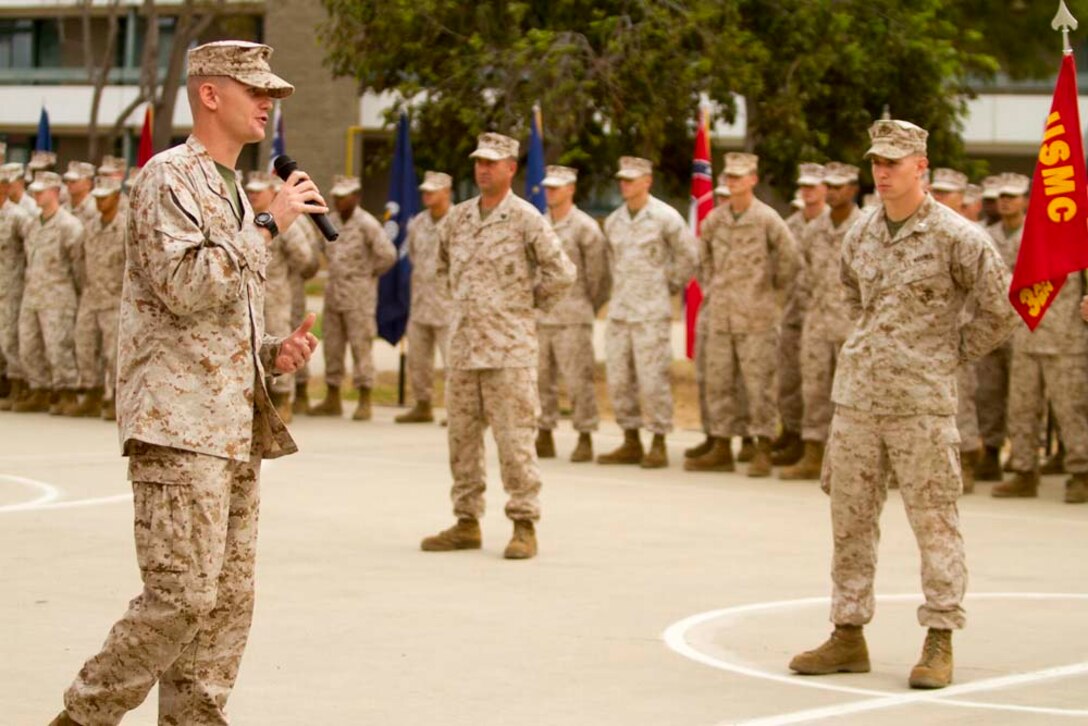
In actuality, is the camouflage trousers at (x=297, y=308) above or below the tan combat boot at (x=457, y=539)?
above

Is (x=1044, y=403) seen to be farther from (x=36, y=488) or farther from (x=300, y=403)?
(x=300, y=403)

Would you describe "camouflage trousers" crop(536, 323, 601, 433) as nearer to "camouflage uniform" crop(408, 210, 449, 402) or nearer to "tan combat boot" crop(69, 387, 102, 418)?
"camouflage uniform" crop(408, 210, 449, 402)

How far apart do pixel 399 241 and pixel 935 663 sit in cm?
1341

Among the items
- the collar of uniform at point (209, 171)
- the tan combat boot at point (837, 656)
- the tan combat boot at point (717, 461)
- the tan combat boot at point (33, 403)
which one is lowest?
the tan combat boot at point (33, 403)

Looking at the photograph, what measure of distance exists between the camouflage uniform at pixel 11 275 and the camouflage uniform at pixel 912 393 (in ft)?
43.2

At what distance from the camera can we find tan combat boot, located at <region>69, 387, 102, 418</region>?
19344 mm

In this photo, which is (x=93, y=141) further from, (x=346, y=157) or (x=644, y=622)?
(x=644, y=622)

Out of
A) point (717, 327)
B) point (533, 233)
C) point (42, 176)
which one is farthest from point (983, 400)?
point (42, 176)

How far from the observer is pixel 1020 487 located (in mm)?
14516

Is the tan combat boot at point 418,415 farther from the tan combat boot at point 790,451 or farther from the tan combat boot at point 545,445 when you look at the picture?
the tan combat boot at point 790,451

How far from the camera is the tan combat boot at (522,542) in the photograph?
36.5 ft

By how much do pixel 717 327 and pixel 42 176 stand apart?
731cm

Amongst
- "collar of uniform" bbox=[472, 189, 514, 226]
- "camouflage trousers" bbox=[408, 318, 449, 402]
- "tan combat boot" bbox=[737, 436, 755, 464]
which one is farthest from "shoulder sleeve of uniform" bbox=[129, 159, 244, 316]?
"camouflage trousers" bbox=[408, 318, 449, 402]

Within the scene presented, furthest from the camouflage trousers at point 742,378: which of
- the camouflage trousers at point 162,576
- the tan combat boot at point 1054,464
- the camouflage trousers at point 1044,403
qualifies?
the camouflage trousers at point 162,576
